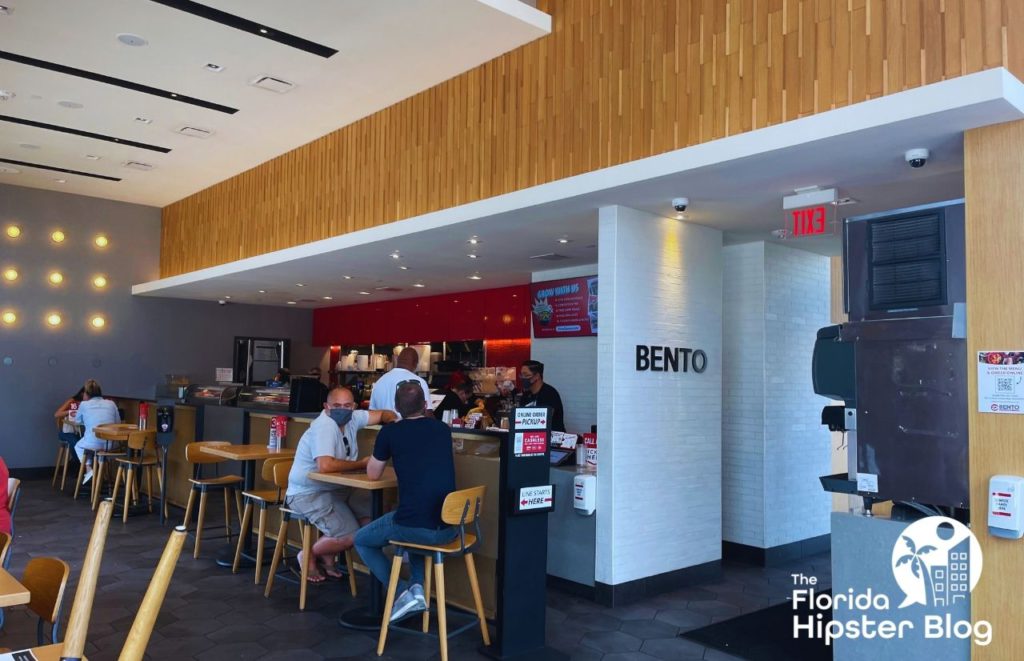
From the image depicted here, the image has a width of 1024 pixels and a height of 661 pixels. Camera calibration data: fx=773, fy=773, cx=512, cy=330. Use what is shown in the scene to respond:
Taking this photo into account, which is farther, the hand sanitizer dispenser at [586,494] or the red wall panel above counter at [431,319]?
the red wall panel above counter at [431,319]

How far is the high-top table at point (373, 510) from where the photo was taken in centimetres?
438

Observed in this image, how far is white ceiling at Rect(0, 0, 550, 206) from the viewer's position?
5207 mm

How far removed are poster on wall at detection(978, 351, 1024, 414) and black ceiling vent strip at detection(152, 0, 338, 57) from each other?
4.71m

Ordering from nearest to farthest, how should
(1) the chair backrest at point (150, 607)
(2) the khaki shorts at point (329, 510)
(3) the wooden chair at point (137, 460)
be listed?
(1) the chair backrest at point (150, 607), (2) the khaki shorts at point (329, 510), (3) the wooden chair at point (137, 460)

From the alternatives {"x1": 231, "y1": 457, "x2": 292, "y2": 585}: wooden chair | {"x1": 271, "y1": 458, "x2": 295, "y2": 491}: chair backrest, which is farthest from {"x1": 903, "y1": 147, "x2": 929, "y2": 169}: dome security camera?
{"x1": 231, "y1": 457, "x2": 292, "y2": 585}: wooden chair

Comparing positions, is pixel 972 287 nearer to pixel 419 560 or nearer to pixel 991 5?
pixel 991 5

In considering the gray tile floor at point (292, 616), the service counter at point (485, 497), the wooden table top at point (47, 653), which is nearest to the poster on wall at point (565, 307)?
the service counter at point (485, 497)

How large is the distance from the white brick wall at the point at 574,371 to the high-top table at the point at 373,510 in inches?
125

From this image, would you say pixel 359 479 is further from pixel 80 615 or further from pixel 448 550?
pixel 80 615

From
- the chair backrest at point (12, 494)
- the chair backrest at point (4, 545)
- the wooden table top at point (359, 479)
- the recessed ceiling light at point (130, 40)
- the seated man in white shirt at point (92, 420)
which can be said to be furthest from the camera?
the seated man in white shirt at point (92, 420)

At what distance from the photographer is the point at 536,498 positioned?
13.4ft

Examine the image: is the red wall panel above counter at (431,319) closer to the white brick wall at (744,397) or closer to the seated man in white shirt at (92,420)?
the white brick wall at (744,397)

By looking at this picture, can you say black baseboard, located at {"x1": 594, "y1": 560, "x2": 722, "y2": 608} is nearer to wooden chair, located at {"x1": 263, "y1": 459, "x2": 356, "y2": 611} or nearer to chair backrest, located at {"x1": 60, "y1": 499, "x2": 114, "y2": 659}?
wooden chair, located at {"x1": 263, "y1": 459, "x2": 356, "y2": 611}

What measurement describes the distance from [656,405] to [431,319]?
5.70m
